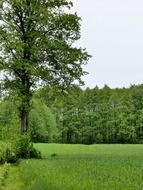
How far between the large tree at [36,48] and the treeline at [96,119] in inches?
3037

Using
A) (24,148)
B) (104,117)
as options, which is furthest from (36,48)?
(104,117)

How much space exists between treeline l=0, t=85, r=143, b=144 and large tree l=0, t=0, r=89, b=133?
77.1m

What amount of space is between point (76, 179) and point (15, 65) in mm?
22921

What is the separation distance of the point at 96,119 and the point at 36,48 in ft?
307

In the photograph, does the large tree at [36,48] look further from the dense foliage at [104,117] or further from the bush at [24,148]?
the dense foliage at [104,117]

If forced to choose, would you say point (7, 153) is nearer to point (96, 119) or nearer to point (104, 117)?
point (104, 117)

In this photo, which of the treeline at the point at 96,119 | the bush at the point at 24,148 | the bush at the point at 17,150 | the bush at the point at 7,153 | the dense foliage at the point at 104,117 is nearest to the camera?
the bush at the point at 7,153

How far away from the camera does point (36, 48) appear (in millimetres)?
40719

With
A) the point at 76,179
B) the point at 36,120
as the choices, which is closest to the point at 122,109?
the point at 36,120

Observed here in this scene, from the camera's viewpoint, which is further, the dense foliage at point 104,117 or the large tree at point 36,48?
the dense foliage at point 104,117

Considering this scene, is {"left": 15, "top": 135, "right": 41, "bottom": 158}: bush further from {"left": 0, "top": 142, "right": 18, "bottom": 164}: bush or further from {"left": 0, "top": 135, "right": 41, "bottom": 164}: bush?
{"left": 0, "top": 142, "right": 18, "bottom": 164}: bush

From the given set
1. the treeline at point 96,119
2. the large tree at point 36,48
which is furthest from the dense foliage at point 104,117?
the large tree at point 36,48

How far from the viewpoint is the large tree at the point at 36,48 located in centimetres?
4069

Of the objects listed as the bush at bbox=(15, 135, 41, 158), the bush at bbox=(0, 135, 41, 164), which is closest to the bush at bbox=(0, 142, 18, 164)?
the bush at bbox=(0, 135, 41, 164)
